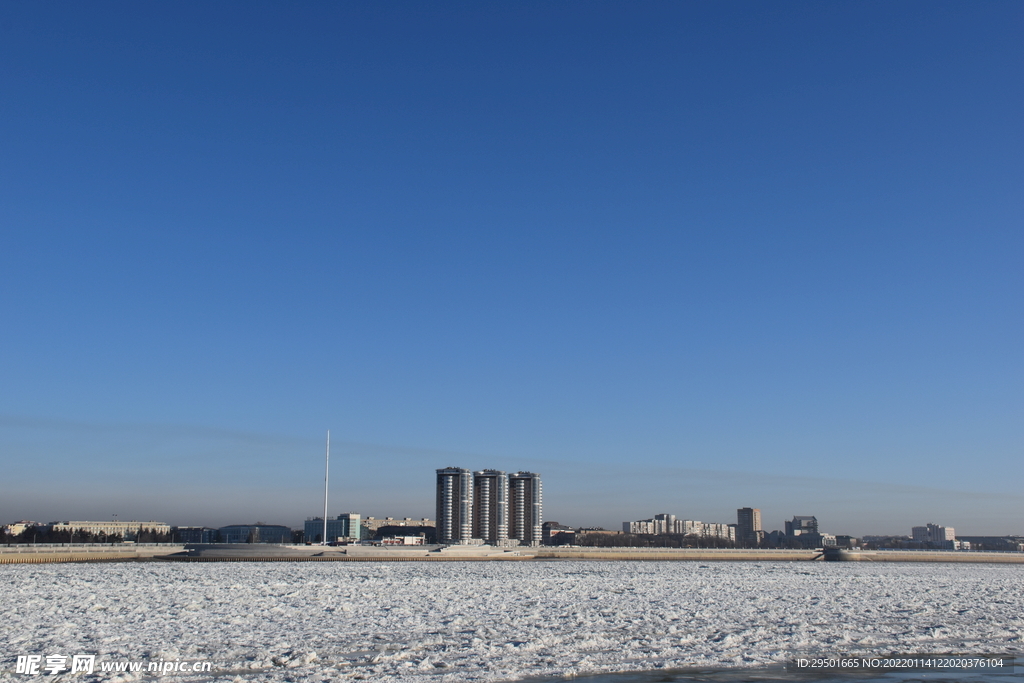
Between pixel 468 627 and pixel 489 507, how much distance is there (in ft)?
449

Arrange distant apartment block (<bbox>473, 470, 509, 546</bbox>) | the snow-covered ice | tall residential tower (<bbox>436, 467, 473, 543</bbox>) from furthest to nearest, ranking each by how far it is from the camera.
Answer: distant apartment block (<bbox>473, 470, 509, 546</bbox>), tall residential tower (<bbox>436, 467, 473, 543</bbox>), the snow-covered ice

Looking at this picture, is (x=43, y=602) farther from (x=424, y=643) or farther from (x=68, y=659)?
(x=424, y=643)

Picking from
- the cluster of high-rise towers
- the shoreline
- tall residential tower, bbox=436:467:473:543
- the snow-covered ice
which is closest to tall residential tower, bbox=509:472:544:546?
the cluster of high-rise towers

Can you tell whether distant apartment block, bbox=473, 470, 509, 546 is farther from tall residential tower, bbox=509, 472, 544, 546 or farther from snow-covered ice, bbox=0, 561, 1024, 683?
snow-covered ice, bbox=0, 561, 1024, 683

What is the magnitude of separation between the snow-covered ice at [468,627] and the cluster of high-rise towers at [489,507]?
4492 inches

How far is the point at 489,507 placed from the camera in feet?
513

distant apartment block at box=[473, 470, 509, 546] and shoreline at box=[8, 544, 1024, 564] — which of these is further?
distant apartment block at box=[473, 470, 509, 546]

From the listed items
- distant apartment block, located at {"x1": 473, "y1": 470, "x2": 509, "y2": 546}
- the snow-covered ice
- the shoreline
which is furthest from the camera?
distant apartment block, located at {"x1": 473, "y1": 470, "x2": 509, "y2": 546}

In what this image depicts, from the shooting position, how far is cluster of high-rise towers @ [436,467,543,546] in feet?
490

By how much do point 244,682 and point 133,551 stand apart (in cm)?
8835

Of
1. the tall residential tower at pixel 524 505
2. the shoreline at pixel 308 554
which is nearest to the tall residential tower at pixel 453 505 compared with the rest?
the tall residential tower at pixel 524 505

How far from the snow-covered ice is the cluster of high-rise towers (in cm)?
11410

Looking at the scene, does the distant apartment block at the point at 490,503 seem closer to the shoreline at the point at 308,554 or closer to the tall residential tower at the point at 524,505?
the tall residential tower at the point at 524,505

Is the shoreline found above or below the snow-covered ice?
below
